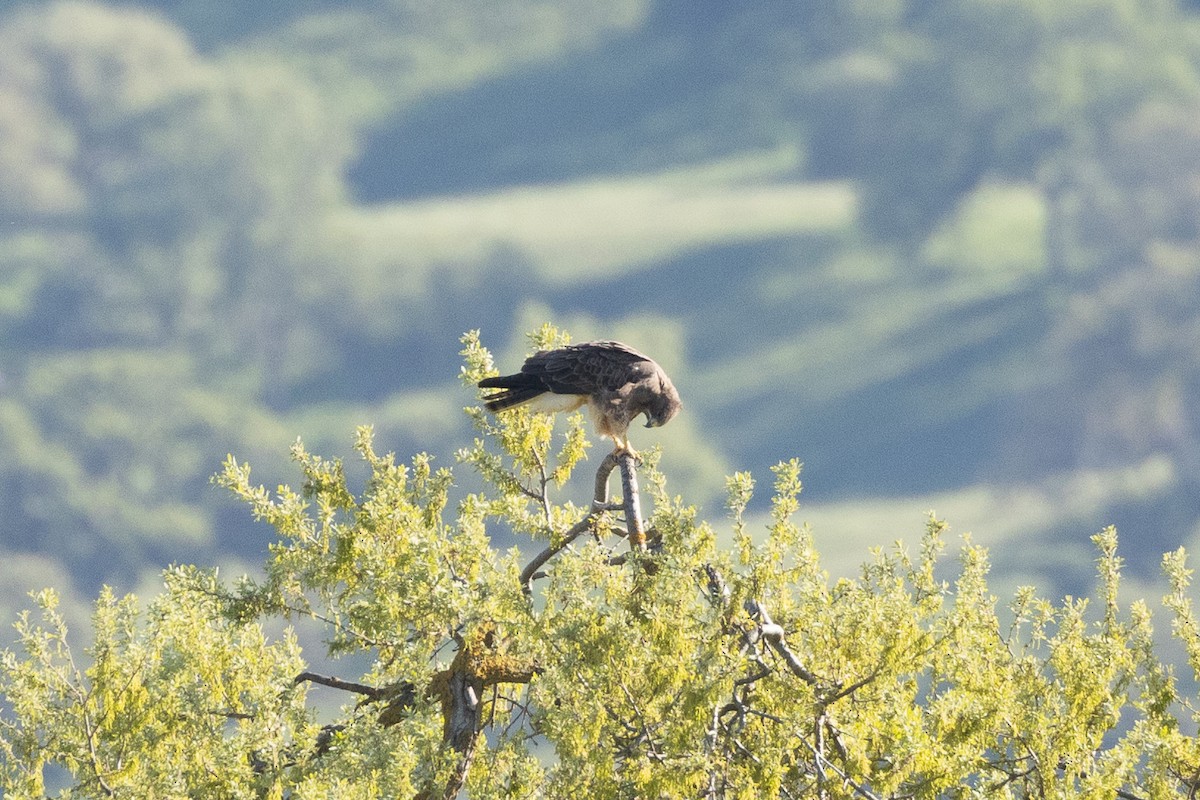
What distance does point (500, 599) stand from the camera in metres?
12.8

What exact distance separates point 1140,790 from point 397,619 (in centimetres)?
511

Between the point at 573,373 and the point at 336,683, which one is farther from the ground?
the point at 573,373

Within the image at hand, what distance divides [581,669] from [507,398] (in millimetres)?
5211

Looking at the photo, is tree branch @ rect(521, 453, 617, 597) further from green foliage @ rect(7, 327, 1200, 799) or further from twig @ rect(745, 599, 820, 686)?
twig @ rect(745, 599, 820, 686)

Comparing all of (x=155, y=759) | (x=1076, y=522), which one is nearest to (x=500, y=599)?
(x=155, y=759)

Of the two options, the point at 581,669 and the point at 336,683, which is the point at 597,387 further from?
the point at 581,669

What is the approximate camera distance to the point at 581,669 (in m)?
12.4

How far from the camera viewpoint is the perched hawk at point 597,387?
1741cm

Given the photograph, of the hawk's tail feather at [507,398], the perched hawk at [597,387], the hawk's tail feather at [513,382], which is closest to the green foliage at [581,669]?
the hawk's tail feather at [513,382]

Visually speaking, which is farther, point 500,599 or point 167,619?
point 167,619

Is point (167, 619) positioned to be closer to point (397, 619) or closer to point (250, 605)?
point (250, 605)

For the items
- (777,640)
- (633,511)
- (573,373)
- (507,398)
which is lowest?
(777,640)

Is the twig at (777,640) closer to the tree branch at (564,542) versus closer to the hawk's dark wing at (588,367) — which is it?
the tree branch at (564,542)

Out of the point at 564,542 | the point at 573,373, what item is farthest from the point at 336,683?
the point at 573,373
